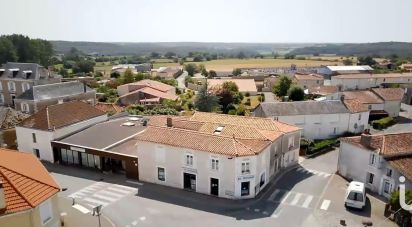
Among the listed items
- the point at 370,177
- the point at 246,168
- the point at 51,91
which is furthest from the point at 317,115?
the point at 51,91

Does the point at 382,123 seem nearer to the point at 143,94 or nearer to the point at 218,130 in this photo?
the point at 218,130

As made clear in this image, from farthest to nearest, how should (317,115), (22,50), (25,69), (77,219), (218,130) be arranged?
(22,50) < (25,69) < (317,115) < (218,130) < (77,219)

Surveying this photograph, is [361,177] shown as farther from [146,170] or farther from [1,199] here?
[1,199]

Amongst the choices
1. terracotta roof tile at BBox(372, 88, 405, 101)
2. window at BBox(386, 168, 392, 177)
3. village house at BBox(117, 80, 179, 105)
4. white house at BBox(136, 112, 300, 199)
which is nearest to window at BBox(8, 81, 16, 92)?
village house at BBox(117, 80, 179, 105)

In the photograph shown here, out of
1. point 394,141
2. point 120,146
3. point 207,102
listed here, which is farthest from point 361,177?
point 207,102

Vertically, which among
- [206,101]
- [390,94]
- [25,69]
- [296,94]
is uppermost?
[25,69]

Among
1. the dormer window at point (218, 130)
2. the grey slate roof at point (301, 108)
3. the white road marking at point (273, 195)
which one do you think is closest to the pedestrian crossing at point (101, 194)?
the dormer window at point (218, 130)
